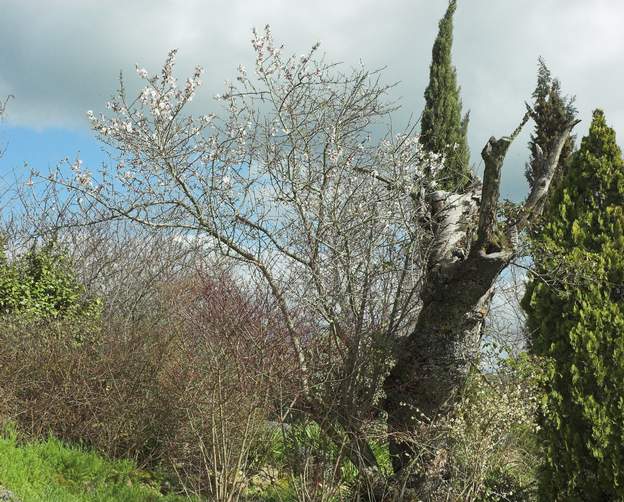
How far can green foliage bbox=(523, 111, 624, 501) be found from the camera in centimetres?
531

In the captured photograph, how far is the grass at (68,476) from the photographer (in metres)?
5.31

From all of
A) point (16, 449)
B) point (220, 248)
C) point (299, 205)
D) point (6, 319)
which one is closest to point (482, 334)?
point (299, 205)

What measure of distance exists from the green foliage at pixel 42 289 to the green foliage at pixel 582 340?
18.7ft

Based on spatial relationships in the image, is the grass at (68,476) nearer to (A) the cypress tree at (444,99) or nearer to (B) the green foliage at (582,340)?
(B) the green foliage at (582,340)

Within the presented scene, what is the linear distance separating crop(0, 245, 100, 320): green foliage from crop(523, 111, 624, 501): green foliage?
5715 mm

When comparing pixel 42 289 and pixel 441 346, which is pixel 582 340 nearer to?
pixel 441 346

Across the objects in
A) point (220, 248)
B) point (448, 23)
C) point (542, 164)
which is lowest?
point (220, 248)

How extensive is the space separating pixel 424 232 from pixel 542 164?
108 cm

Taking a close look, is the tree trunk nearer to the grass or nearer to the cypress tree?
the grass

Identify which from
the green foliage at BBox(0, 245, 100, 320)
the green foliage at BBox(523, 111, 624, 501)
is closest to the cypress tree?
the green foliage at BBox(0, 245, 100, 320)

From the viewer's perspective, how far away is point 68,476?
5879mm

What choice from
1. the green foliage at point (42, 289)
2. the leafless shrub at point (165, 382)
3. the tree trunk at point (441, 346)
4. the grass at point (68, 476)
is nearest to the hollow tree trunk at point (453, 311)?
the tree trunk at point (441, 346)

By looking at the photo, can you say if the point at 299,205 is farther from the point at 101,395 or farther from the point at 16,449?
the point at 16,449

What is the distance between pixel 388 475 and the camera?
19.3 feet
